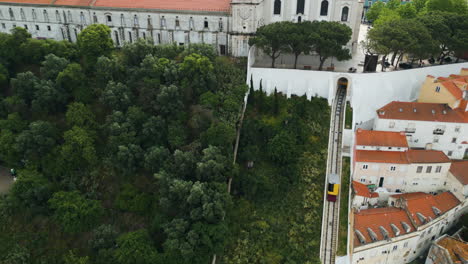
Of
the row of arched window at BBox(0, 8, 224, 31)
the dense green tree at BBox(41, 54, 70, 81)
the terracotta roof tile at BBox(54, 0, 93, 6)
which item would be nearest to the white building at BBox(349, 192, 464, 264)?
the row of arched window at BBox(0, 8, 224, 31)

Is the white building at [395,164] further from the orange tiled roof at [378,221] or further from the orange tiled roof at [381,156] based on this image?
the orange tiled roof at [378,221]

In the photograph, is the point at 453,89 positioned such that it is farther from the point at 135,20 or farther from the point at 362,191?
the point at 135,20

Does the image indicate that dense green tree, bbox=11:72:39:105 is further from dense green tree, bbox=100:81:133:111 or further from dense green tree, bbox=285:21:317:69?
dense green tree, bbox=285:21:317:69

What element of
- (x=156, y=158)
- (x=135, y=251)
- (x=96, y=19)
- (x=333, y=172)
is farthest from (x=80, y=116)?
(x=333, y=172)

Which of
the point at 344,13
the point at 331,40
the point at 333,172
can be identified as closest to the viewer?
the point at 333,172

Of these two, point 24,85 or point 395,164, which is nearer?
point 395,164

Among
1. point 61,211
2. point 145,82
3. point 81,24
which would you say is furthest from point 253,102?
point 81,24
